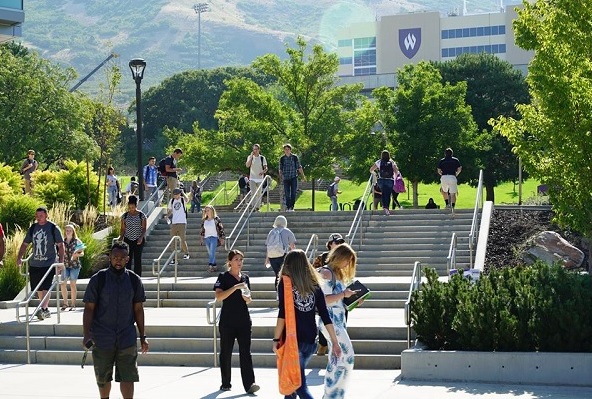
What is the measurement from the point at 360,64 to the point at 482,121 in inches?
3964

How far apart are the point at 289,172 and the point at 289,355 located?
1652cm

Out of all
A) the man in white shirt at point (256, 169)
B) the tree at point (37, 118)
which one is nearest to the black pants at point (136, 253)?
the man in white shirt at point (256, 169)

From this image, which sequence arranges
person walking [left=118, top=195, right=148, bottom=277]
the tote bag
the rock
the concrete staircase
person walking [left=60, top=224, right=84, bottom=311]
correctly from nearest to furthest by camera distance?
the tote bag < the concrete staircase < person walking [left=60, top=224, right=84, bottom=311] < person walking [left=118, top=195, right=148, bottom=277] < the rock

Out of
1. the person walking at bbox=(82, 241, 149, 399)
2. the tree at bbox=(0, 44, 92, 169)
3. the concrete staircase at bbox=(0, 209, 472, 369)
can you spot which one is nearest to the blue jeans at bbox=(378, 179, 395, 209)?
the concrete staircase at bbox=(0, 209, 472, 369)

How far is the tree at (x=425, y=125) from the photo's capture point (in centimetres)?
5147

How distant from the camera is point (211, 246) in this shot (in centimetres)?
2245

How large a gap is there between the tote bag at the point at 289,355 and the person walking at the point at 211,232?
12419 millimetres

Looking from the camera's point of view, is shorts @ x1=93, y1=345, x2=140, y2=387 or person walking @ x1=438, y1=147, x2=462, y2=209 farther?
person walking @ x1=438, y1=147, x2=462, y2=209

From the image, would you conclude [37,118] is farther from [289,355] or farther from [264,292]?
[289,355]

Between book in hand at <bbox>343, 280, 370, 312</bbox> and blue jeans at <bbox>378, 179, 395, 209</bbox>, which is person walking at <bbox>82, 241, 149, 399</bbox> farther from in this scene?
blue jeans at <bbox>378, 179, 395, 209</bbox>

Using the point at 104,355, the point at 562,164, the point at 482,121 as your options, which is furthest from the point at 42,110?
the point at 104,355

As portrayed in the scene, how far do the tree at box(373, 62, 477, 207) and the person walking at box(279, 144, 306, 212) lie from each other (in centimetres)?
2477

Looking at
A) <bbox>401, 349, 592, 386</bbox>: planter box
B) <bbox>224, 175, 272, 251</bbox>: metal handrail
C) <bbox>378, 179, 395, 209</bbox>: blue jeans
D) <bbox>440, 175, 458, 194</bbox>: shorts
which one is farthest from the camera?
<bbox>440, 175, 458, 194</bbox>: shorts

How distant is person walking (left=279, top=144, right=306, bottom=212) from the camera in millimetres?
25938
